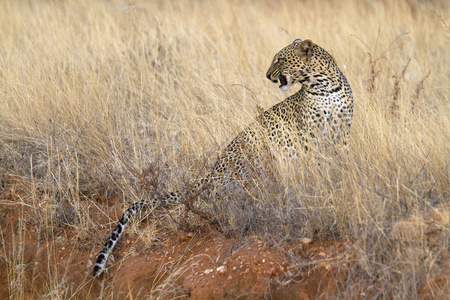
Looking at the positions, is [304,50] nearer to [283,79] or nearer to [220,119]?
[283,79]

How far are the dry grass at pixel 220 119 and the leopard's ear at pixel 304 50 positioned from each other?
0.62 meters

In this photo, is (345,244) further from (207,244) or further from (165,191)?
(165,191)

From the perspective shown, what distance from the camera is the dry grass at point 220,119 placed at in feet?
11.3

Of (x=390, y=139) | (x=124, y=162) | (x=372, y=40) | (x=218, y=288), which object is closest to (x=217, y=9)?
(x=372, y=40)

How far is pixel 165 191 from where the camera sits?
14.8 feet

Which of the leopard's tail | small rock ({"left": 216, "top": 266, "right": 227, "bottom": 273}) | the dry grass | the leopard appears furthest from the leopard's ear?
small rock ({"left": 216, "top": 266, "right": 227, "bottom": 273})

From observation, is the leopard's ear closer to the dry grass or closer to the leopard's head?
the leopard's head

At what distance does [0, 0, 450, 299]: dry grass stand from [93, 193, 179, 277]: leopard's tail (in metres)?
0.18

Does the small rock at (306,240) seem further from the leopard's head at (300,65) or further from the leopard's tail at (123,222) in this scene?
the leopard's head at (300,65)

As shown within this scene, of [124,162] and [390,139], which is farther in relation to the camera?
[124,162]

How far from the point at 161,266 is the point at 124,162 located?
1349mm

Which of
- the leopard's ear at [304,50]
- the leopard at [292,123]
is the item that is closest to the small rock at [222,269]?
the leopard at [292,123]

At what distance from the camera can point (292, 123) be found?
4.61 m

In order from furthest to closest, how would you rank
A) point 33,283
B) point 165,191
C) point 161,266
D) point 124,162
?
1. point 124,162
2. point 165,191
3. point 33,283
4. point 161,266
